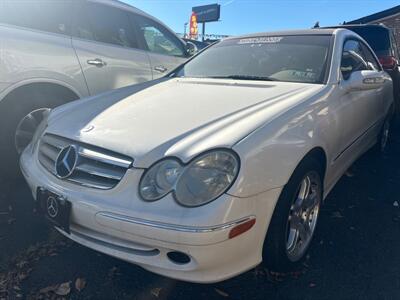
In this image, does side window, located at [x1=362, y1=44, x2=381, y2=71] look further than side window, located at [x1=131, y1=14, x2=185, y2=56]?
No

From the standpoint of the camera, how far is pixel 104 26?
4141 millimetres

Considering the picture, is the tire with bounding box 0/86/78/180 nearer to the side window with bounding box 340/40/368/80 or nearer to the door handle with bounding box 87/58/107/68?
the door handle with bounding box 87/58/107/68

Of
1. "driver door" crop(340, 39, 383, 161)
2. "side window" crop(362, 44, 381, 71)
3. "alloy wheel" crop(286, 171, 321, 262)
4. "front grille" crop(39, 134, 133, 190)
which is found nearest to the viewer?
"front grille" crop(39, 134, 133, 190)

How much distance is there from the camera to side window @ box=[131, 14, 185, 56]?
4.59 meters

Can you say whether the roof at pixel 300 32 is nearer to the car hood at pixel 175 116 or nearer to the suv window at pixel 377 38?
the car hood at pixel 175 116

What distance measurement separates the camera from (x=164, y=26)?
4.88m

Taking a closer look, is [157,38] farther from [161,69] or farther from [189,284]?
[189,284]

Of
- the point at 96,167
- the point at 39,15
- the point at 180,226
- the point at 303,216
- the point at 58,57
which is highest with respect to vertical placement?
the point at 39,15

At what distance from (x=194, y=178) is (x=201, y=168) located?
0.06 m

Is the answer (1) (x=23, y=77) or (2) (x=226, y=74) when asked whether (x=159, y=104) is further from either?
(1) (x=23, y=77)

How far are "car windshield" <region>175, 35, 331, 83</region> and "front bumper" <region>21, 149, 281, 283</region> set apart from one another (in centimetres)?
133

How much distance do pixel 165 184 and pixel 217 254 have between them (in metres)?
0.40

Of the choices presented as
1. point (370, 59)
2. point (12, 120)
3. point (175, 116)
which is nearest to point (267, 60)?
point (175, 116)

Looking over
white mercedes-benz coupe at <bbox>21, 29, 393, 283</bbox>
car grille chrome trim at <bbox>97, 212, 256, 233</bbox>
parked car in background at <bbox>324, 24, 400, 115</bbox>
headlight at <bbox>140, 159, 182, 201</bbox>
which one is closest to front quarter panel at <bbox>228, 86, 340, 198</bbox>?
white mercedes-benz coupe at <bbox>21, 29, 393, 283</bbox>
